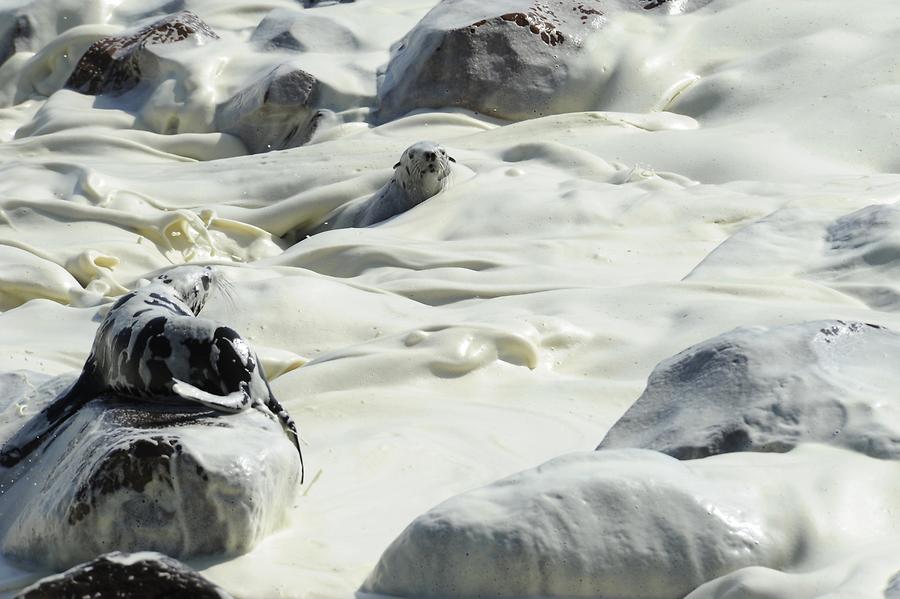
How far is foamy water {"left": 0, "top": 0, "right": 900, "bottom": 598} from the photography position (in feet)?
13.0

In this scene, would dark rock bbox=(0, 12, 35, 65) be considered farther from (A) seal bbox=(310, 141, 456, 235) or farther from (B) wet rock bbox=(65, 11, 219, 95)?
(A) seal bbox=(310, 141, 456, 235)

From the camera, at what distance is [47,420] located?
13.2 feet

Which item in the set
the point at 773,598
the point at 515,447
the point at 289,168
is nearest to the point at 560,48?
the point at 289,168

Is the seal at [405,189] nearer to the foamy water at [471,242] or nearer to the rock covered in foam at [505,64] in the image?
the foamy water at [471,242]

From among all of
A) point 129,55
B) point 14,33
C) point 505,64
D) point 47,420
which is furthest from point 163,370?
point 14,33

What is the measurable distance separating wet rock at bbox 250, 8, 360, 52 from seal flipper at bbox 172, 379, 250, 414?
7446mm

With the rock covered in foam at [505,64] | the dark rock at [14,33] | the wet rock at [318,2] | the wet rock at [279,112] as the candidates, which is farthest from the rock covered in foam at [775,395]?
the dark rock at [14,33]

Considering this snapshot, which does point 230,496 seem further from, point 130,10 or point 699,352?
point 130,10

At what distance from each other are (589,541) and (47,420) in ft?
5.81

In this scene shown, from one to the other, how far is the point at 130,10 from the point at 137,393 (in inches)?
382

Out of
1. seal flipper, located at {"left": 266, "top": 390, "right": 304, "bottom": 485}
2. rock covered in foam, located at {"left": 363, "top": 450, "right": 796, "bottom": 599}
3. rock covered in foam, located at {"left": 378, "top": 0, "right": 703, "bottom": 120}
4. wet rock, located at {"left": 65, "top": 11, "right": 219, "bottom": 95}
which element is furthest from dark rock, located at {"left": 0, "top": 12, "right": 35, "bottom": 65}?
rock covered in foam, located at {"left": 363, "top": 450, "right": 796, "bottom": 599}

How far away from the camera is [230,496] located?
10.9ft

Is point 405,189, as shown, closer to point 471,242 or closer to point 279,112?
point 471,242

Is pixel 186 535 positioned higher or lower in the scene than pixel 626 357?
higher
